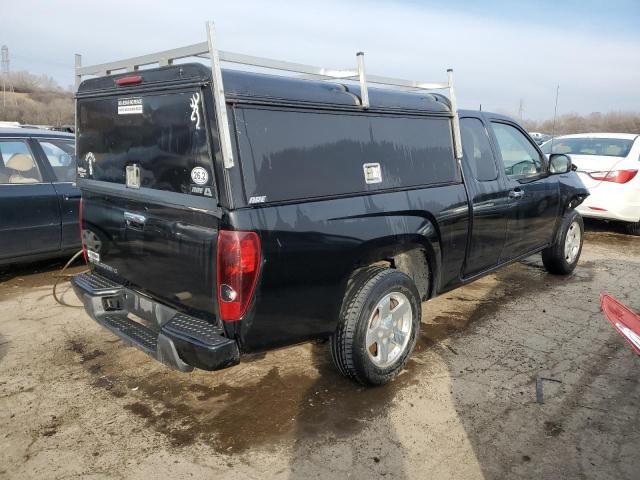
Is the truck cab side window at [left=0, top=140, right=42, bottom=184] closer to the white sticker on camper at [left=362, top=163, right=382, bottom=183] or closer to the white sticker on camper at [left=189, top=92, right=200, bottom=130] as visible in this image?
the white sticker on camper at [left=189, top=92, right=200, bottom=130]

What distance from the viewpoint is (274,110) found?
2.75 metres

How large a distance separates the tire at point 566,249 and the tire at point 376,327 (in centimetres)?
293

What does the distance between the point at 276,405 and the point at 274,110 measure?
1.81 meters

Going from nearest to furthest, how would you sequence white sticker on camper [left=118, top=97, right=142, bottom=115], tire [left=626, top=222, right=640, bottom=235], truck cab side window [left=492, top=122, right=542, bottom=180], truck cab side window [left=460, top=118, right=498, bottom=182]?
white sticker on camper [left=118, top=97, right=142, bottom=115]
truck cab side window [left=460, top=118, right=498, bottom=182]
truck cab side window [left=492, top=122, right=542, bottom=180]
tire [left=626, top=222, right=640, bottom=235]

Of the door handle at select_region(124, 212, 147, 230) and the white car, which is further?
the white car

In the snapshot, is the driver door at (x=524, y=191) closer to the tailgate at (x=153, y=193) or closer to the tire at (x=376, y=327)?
the tire at (x=376, y=327)

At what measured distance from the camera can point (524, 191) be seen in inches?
189

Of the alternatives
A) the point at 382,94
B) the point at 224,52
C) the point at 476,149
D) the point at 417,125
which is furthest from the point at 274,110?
the point at 476,149

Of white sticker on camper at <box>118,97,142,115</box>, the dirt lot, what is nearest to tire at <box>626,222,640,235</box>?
the dirt lot

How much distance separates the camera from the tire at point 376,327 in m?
3.14

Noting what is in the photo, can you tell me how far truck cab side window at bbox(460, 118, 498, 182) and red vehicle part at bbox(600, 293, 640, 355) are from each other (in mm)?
2010

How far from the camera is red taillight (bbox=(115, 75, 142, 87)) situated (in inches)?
118

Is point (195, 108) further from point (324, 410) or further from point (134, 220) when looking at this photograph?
point (324, 410)

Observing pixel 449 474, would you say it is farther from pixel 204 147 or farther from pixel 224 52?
pixel 224 52
